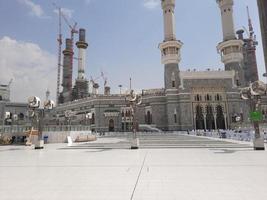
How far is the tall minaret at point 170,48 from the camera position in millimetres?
61062

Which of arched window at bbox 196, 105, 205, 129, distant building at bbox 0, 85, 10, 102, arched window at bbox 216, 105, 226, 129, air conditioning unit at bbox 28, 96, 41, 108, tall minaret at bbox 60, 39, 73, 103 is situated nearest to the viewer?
air conditioning unit at bbox 28, 96, 41, 108

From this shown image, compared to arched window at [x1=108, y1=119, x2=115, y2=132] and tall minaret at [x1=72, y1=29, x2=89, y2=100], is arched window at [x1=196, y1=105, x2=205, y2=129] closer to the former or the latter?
arched window at [x1=108, y1=119, x2=115, y2=132]

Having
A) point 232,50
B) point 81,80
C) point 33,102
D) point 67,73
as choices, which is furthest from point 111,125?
point 67,73

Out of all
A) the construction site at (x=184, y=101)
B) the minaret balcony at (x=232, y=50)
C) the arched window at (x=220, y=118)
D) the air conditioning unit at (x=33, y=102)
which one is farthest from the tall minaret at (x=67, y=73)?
the air conditioning unit at (x=33, y=102)

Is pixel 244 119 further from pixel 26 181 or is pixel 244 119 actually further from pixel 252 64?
pixel 252 64

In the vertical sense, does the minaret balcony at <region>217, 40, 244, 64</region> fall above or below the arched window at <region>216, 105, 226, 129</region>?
above

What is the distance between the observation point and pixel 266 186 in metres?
5.35

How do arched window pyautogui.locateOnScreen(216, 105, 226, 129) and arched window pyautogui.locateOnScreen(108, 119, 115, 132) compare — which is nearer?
arched window pyautogui.locateOnScreen(216, 105, 226, 129)

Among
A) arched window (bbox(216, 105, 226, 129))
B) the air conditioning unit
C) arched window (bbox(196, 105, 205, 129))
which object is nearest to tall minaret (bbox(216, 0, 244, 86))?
arched window (bbox(216, 105, 226, 129))

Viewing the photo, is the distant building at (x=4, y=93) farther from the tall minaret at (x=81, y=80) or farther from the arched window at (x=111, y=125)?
the arched window at (x=111, y=125)

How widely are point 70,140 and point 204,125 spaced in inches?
1643

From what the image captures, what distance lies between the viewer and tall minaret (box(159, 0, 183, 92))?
200 ft

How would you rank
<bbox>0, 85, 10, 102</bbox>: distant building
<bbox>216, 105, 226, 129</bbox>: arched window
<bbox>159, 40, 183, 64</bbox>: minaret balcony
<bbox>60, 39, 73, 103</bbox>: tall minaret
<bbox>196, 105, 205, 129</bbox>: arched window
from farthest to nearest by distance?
<bbox>60, 39, 73, 103</bbox>: tall minaret, <bbox>0, 85, 10, 102</bbox>: distant building, <bbox>159, 40, 183, 64</bbox>: minaret balcony, <bbox>196, 105, 205, 129</bbox>: arched window, <bbox>216, 105, 226, 129</bbox>: arched window

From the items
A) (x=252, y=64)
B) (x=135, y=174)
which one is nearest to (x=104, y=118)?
(x=135, y=174)
